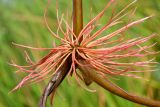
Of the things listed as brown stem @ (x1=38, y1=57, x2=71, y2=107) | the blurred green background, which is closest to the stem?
brown stem @ (x1=38, y1=57, x2=71, y2=107)

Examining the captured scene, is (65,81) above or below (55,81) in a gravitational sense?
below

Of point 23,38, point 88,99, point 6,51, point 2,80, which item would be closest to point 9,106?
point 2,80

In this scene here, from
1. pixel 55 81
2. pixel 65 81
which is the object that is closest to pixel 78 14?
pixel 55 81

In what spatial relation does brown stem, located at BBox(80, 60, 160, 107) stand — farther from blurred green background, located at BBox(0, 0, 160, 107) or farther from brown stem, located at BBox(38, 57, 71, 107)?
blurred green background, located at BBox(0, 0, 160, 107)

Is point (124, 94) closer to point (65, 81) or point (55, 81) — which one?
point (55, 81)

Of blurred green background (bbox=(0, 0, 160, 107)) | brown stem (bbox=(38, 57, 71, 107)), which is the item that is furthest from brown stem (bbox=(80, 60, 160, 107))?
blurred green background (bbox=(0, 0, 160, 107))

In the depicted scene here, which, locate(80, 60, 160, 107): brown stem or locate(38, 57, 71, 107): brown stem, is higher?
locate(38, 57, 71, 107): brown stem

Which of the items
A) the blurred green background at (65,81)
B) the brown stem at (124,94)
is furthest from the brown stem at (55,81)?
the blurred green background at (65,81)

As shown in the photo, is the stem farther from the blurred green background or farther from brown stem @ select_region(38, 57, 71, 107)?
the blurred green background

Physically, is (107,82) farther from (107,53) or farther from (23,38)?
(23,38)

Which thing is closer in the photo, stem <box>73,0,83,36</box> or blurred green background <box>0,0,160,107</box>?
stem <box>73,0,83,36</box>

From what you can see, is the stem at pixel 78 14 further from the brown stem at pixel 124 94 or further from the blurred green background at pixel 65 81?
the blurred green background at pixel 65 81

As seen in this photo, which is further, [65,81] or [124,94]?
[65,81]
